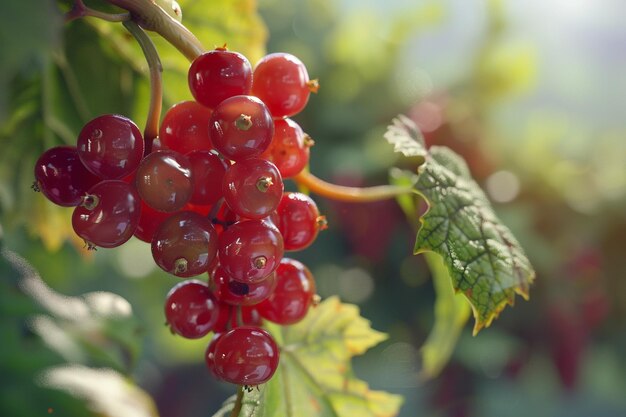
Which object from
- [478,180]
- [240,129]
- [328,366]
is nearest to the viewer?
[240,129]

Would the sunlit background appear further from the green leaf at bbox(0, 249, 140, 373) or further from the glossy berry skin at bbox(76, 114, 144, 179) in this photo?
the glossy berry skin at bbox(76, 114, 144, 179)

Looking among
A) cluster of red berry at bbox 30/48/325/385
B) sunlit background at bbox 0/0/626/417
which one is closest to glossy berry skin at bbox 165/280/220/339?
cluster of red berry at bbox 30/48/325/385

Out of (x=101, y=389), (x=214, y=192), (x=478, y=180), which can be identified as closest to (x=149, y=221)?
(x=214, y=192)

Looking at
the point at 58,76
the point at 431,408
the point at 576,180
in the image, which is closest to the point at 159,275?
the point at 431,408

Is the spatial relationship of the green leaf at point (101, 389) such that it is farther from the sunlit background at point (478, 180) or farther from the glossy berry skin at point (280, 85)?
the sunlit background at point (478, 180)

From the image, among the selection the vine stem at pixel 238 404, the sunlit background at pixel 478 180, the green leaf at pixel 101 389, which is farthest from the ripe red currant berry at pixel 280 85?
the sunlit background at pixel 478 180

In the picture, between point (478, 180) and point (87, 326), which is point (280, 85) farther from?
point (478, 180)

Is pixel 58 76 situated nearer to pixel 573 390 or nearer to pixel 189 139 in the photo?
pixel 189 139
